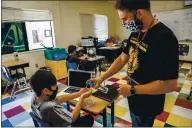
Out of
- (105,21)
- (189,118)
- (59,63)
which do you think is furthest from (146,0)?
(105,21)

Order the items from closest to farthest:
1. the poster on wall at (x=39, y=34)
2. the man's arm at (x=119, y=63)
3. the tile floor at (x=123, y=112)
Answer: the man's arm at (x=119, y=63)
the tile floor at (x=123, y=112)
the poster on wall at (x=39, y=34)

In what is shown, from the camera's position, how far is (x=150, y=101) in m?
0.98

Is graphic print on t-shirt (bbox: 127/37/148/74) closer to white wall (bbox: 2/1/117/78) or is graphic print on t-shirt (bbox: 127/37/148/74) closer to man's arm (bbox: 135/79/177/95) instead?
man's arm (bbox: 135/79/177/95)

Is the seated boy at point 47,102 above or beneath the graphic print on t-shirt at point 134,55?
beneath

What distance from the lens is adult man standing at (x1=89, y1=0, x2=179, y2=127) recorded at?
0.78 metres

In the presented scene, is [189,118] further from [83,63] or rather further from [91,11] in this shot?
[91,11]

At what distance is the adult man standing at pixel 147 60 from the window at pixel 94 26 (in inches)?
186

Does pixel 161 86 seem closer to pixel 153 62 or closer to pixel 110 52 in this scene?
pixel 153 62

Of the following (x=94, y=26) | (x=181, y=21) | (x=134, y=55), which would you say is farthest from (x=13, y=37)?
(x=181, y=21)

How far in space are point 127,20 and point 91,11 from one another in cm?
507

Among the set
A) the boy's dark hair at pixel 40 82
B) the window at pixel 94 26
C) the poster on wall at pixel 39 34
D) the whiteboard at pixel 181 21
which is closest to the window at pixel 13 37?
the poster on wall at pixel 39 34

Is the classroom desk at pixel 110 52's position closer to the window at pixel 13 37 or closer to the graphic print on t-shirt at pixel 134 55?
the window at pixel 13 37

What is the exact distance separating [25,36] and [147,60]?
408 centimetres

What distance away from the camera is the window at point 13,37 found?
3773 millimetres
